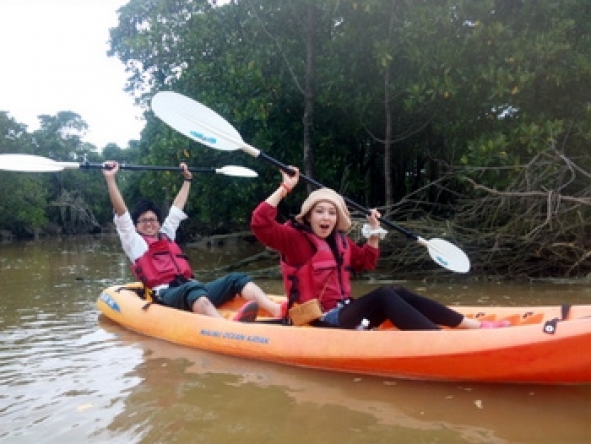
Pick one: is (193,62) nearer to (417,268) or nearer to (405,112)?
(405,112)

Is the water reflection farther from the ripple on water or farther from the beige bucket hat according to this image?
the beige bucket hat

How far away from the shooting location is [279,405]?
8.32 ft

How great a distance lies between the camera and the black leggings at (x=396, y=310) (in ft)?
9.69

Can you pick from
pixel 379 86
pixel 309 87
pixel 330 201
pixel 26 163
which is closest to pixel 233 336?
pixel 330 201

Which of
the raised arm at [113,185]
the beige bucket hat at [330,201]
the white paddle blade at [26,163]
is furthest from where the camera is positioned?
the white paddle blade at [26,163]

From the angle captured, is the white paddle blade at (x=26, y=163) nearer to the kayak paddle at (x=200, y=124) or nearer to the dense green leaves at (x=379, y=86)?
the kayak paddle at (x=200, y=124)

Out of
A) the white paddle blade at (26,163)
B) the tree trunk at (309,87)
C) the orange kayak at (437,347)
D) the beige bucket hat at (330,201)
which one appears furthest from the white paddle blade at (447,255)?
the tree trunk at (309,87)

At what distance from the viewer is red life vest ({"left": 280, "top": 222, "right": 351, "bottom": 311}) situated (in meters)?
3.16

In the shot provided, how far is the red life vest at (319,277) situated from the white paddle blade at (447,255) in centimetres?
149

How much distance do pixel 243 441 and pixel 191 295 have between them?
2050 millimetres

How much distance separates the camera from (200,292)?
410cm

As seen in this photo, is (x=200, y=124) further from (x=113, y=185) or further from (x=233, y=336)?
(x=233, y=336)

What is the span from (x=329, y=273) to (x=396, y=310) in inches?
16.9

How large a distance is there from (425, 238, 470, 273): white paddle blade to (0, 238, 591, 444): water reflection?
1.87 m
